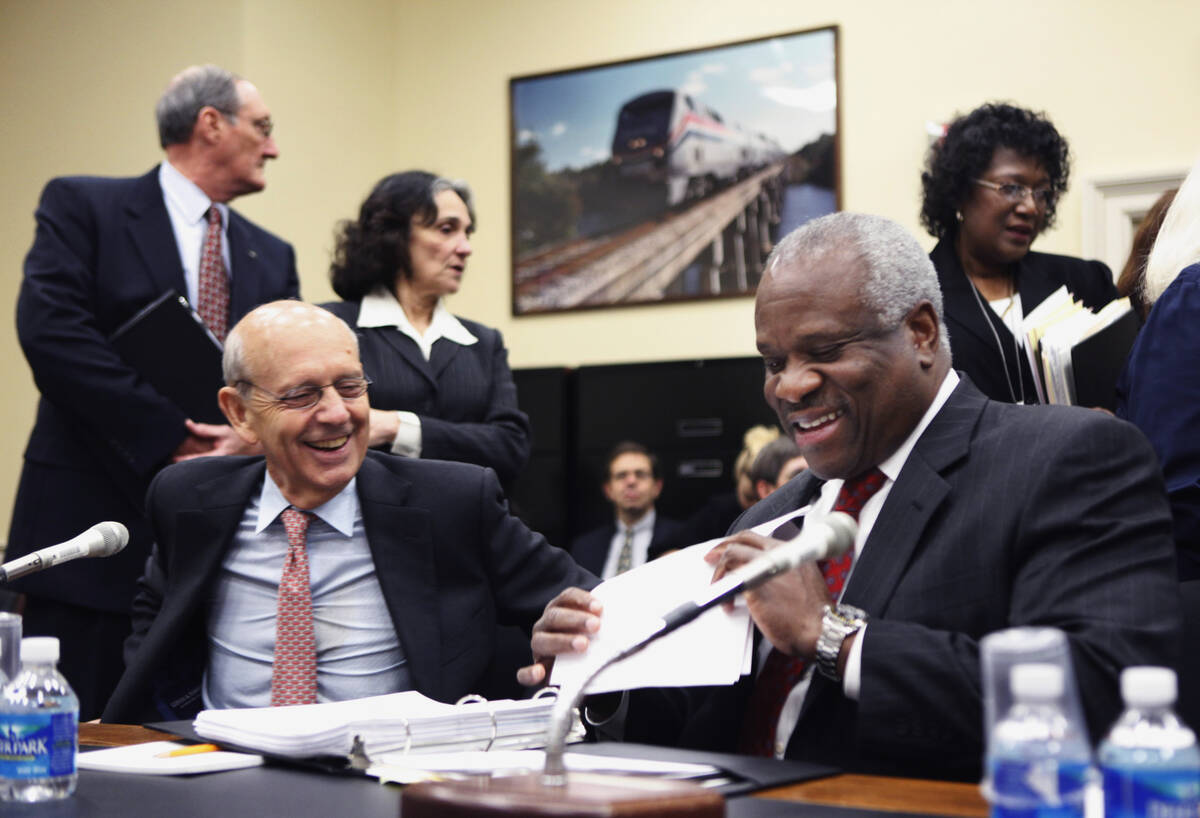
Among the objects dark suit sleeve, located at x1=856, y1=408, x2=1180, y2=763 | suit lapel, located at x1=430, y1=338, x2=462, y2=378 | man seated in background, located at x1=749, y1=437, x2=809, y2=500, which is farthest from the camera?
man seated in background, located at x1=749, y1=437, x2=809, y2=500

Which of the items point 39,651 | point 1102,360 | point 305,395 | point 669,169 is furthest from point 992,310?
point 669,169

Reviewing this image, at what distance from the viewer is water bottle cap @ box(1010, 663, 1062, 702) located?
2.91 ft

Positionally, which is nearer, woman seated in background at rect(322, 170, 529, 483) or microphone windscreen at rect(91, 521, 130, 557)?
microphone windscreen at rect(91, 521, 130, 557)

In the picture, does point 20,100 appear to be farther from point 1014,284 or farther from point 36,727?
point 36,727

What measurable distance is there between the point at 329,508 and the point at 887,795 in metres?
1.39

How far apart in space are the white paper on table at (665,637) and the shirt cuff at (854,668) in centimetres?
12

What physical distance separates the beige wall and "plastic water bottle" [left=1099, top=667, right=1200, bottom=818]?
5.29 meters

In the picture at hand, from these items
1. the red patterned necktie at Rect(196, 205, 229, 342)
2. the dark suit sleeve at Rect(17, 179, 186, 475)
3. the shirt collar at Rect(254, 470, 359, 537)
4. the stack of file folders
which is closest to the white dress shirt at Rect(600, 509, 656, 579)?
the red patterned necktie at Rect(196, 205, 229, 342)

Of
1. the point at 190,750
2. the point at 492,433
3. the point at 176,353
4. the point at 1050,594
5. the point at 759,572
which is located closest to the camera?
the point at 759,572

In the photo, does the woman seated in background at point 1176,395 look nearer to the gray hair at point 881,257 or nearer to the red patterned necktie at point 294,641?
the gray hair at point 881,257

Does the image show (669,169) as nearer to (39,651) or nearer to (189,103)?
(189,103)

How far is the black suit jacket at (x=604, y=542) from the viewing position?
6129mm

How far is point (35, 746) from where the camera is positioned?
1498 mm

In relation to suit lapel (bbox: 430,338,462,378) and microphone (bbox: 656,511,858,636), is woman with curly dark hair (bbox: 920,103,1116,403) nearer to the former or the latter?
suit lapel (bbox: 430,338,462,378)
